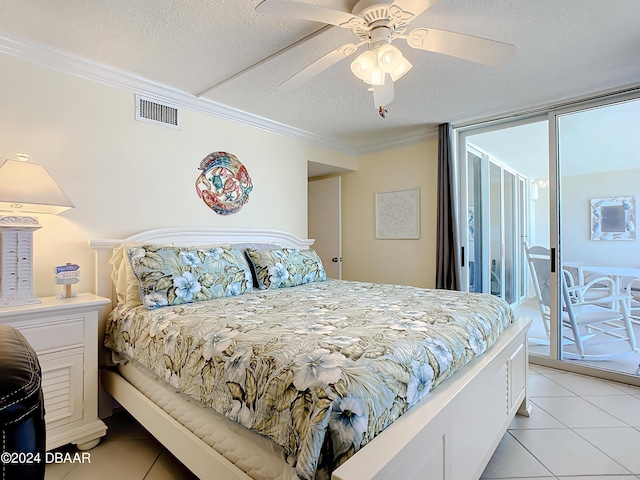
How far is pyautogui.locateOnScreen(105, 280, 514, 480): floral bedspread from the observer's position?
3.06 ft

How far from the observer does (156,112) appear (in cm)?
263

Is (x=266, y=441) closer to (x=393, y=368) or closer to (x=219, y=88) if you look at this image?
(x=393, y=368)

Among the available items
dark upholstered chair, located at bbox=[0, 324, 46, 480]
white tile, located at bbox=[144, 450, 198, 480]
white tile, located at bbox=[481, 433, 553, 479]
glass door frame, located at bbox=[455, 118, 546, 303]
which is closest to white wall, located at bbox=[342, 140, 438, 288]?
glass door frame, located at bbox=[455, 118, 546, 303]

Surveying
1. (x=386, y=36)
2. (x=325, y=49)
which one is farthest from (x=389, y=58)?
(x=325, y=49)

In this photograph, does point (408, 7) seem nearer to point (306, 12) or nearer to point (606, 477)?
point (306, 12)

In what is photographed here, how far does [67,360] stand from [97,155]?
134cm

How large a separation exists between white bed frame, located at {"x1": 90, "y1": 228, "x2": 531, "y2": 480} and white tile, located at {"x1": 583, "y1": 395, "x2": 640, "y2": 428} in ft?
1.86

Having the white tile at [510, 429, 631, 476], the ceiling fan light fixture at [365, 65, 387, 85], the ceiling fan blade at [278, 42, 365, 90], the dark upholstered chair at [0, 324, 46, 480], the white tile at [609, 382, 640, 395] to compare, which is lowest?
the white tile at [510, 429, 631, 476]

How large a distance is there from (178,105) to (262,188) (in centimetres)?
105

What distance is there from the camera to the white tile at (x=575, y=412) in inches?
82.1

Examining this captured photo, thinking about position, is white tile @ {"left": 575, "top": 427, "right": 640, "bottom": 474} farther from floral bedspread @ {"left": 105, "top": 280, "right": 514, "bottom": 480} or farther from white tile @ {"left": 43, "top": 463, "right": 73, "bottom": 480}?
white tile @ {"left": 43, "top": 463, "right": 73, "bottom": 480}

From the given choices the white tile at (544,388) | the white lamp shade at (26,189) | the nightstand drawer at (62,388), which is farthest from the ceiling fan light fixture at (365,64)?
the white tile at (544,388)

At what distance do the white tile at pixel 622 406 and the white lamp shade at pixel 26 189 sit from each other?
11.9ft

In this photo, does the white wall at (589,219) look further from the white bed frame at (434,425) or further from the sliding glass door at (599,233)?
the white bed frame at (434,425)
